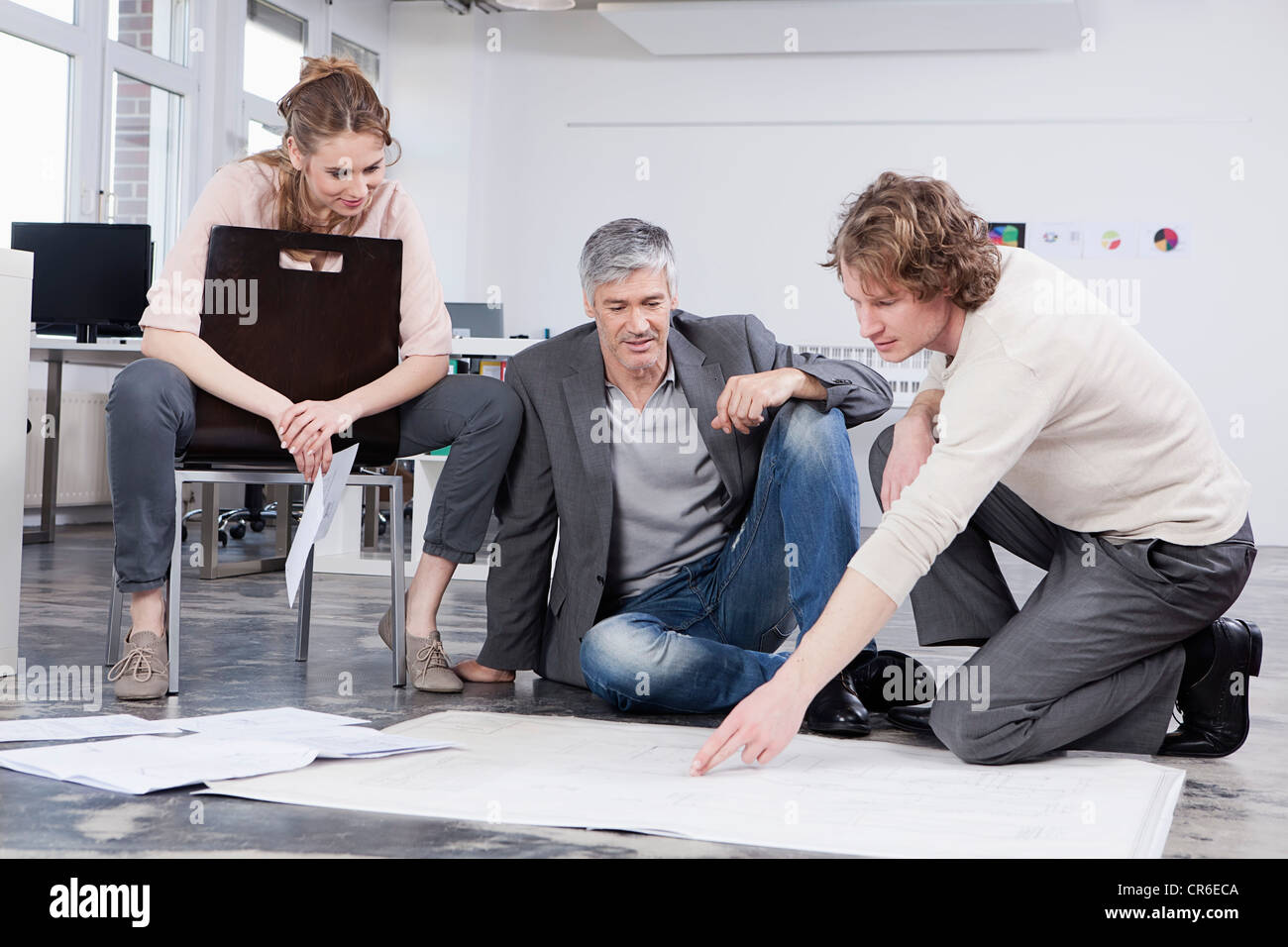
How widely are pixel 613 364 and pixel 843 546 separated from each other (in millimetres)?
481

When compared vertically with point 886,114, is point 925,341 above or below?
below

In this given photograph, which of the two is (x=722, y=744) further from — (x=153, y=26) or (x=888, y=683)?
(x=153, y=26)


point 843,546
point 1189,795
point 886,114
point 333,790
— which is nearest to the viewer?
point 333,790

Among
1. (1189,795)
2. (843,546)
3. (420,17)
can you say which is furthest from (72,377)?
(1189,795)

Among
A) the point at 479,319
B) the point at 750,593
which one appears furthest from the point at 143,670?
the point at 479,319

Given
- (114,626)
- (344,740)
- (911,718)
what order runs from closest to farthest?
(344,740)
(911,718)
(114,626)

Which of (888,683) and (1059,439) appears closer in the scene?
(1059,439)

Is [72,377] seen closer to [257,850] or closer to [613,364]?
[613,364]

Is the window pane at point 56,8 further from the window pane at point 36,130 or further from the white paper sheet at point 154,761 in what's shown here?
the white paper sheet at point 154,761

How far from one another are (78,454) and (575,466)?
14.6 ft

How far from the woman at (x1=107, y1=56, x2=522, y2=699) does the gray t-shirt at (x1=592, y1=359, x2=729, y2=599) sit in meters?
0.21

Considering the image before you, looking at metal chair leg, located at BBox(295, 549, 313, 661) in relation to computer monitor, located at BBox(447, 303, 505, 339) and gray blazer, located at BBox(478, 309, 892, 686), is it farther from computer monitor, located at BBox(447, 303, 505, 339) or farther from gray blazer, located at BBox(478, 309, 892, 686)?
computer monitor, located at BBox(447, 303, 505, 339)

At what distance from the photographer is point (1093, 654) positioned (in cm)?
163
